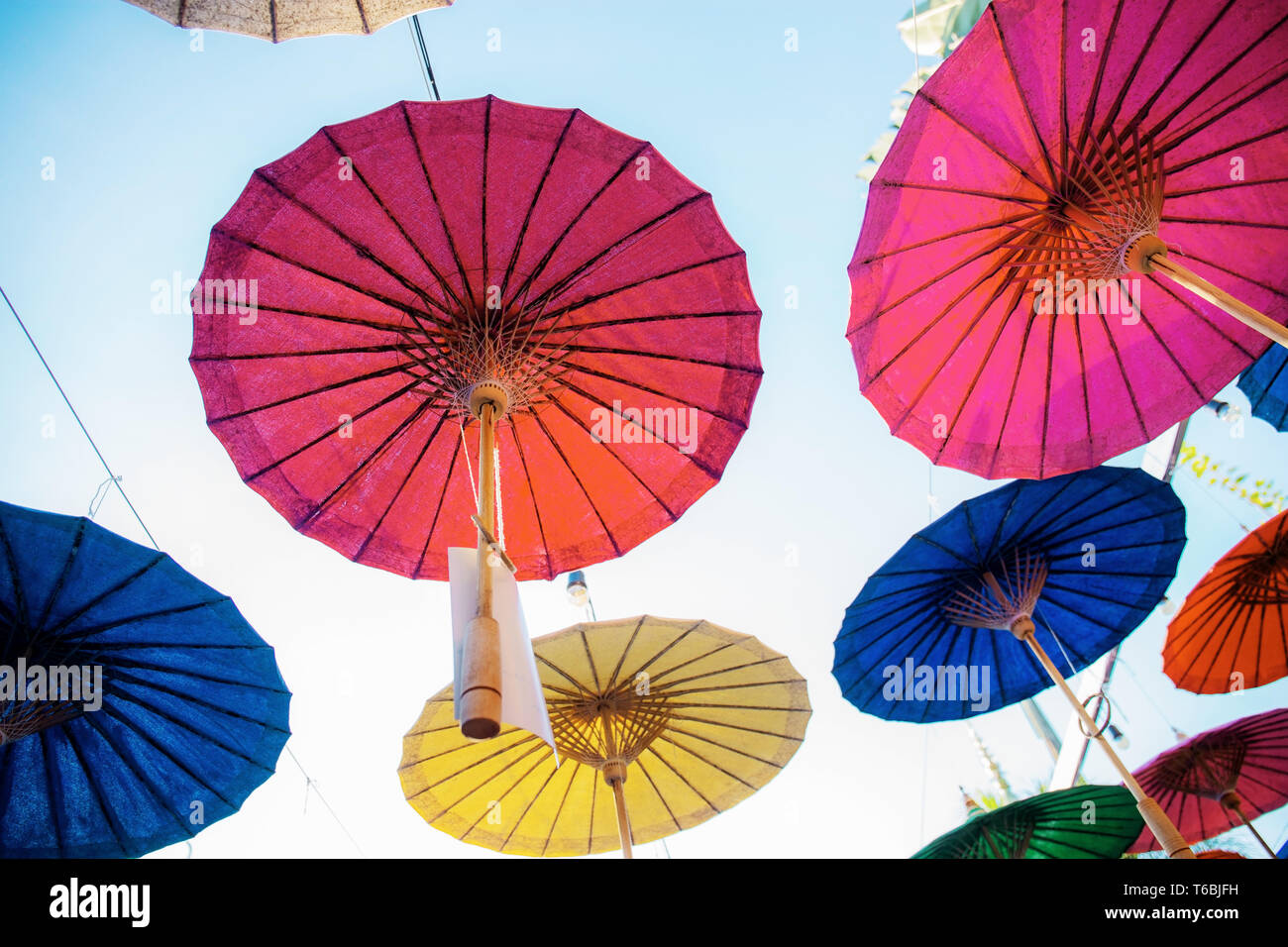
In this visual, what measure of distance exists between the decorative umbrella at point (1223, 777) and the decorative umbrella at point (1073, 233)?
185 inches

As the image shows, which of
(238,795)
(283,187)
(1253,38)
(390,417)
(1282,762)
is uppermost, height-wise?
(1253,38)

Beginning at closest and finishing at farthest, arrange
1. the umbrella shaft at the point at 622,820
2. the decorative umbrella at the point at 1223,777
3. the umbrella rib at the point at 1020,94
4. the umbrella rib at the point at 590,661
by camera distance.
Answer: the umbrella rib at the point at 1020,94 → the umbrella shaft at the point at 622,820 → the umbrella rib at the point at 590,661 → the decorative umbrella at the point at 1223,777

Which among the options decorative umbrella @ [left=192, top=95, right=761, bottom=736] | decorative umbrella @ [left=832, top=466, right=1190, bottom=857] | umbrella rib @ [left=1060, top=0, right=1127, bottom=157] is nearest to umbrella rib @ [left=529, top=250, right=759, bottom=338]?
decorative umbrella @ [left=192, top=95, right=761, bottom=736]

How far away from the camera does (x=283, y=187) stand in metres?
3.91

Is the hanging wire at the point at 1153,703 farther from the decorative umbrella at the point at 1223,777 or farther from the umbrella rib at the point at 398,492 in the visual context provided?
the umbrella rib at the point at 398,492

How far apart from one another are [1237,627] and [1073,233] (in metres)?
5.06

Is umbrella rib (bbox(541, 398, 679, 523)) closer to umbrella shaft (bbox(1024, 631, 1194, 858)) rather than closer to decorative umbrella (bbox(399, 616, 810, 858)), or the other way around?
decorative umbrella (bbox(399, 616, 810, 858))

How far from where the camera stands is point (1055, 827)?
6438mm

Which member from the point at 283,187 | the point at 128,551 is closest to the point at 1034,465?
the point at 283,187

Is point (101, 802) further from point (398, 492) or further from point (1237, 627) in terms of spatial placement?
point (1237, 627)

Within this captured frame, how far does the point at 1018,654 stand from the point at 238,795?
22.3 feet

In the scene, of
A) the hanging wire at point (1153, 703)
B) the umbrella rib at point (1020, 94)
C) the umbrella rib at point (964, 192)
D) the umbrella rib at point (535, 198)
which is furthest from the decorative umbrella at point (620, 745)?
the hanging wire at point (1153, 703)

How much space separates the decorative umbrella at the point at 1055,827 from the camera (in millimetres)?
5875

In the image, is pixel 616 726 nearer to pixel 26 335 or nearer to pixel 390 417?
pixel 390 417
